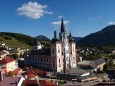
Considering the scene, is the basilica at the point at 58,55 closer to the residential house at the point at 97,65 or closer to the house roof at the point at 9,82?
the residential house at the point at 97,65

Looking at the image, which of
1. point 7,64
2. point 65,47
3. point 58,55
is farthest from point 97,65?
point 7,64

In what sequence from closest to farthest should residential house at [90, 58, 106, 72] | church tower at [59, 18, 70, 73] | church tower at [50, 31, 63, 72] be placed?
church tower at [50, 31, 63, 72] → church tower at [59, 18, 70, 73] → residential house at [90, 58, 106, 72]

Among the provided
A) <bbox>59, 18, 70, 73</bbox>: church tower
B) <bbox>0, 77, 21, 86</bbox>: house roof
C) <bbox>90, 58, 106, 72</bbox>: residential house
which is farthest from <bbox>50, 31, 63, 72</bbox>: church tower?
<bbox>0, 77, 21, 86</bbox>: house roof

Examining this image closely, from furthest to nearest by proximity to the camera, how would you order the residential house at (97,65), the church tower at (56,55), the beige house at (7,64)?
the residential house at (97,65) → the church tower at (56,55) → the beige house at (7,64)

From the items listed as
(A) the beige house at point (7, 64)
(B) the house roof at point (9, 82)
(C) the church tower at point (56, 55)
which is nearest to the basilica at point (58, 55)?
(C) the church tower at point (56, 55)

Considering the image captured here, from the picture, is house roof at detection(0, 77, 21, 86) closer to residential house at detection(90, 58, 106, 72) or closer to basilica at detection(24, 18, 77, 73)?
basilica at detection(24, 18, 77, 73)

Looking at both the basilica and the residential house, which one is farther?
the residential house

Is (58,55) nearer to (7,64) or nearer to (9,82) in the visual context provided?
(7,64)

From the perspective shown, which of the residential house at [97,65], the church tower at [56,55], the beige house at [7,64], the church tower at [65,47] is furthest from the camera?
the residential house at [97,65]

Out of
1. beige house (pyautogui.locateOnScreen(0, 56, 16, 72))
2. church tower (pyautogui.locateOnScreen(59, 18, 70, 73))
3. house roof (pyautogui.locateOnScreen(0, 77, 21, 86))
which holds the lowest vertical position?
house roof (pyautogui.locateOnScreen(0, 77, 21, 86))

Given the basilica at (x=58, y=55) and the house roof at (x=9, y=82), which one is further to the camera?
the basilica at (x=58, y=55)
